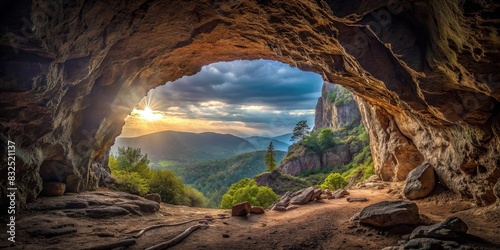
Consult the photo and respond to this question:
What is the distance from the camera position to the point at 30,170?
11.3 meters

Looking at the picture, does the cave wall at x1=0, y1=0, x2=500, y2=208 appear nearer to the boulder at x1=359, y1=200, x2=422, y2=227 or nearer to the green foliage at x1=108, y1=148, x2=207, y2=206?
the green foliage at x1=108, y1=148, x2=207, y2=206

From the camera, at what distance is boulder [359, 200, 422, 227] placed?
9312 mm

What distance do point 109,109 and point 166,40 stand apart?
6.80 meters

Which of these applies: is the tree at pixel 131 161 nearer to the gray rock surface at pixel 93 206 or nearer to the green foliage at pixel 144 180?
the green foliage at pixel 144 180

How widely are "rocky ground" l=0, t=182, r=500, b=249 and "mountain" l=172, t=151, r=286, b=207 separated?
81.5 m

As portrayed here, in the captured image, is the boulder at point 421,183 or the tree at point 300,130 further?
the tree at point 300,130

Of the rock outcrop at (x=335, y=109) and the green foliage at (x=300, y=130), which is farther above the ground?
the rock outcrop at (x=335, y=109)

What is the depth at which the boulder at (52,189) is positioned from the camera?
13.1 metres

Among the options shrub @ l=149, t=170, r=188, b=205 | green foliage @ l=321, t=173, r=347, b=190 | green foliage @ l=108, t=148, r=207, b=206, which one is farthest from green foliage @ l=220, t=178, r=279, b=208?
green foliage @ l=321, t=173, r=347, b=190

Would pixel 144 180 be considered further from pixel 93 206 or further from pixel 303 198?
pixel 303 198

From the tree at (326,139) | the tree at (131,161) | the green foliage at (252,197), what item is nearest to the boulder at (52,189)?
the tree at (131,161)

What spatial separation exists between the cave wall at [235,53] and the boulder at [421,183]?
2.11 feet

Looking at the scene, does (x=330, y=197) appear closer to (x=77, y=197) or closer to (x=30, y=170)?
(x=77, y=197)

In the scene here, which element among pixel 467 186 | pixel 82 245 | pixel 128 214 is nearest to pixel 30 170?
pixel 128 214
